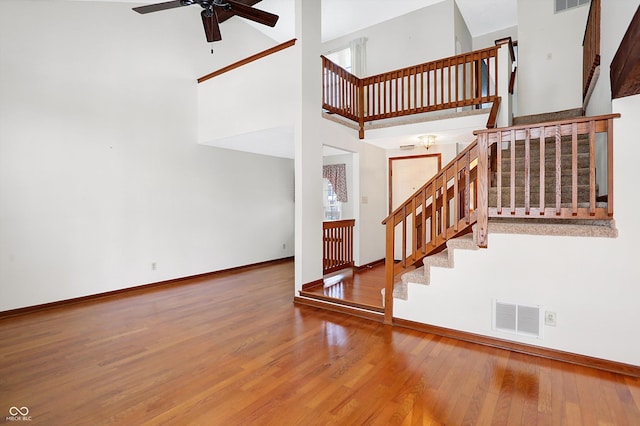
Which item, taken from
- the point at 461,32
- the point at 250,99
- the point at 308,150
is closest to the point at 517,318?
the point at 308,150

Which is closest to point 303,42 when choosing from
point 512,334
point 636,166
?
point 636,166

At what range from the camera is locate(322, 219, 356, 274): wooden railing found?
5.41 meters

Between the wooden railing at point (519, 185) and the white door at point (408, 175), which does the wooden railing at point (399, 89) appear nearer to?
the white door at point (408, 175)

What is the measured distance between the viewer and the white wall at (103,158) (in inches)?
153

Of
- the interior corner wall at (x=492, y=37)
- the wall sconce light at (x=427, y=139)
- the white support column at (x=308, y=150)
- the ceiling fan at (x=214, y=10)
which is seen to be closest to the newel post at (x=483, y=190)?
the white support column at (x=308, y=150)

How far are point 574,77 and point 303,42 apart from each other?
15.0ft

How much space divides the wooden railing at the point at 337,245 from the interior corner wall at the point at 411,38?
3.55 meters

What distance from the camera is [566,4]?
5.42m

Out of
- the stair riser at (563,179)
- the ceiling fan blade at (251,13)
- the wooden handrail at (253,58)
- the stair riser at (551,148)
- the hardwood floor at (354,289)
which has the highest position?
the wooden handrail at (253,58)

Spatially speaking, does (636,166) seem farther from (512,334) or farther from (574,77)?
(574,77)

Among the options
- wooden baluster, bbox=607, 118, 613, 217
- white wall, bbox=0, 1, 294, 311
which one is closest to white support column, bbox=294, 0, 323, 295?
white wall, bbox=0, 1, 294, 311

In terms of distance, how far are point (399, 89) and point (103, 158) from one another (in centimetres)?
480

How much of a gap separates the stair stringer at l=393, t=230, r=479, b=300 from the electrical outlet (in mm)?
746

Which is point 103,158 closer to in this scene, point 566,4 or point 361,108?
point 361,108
